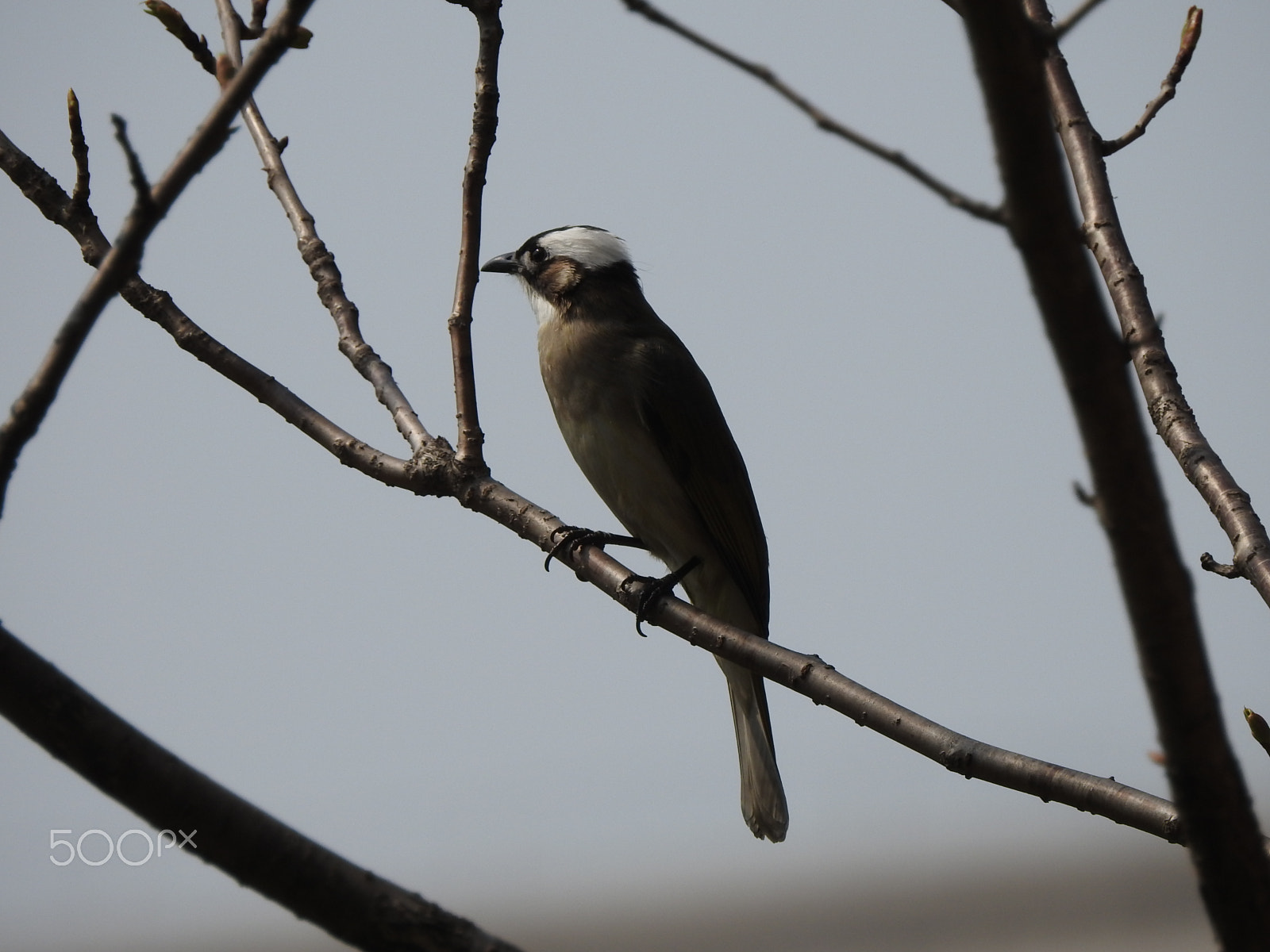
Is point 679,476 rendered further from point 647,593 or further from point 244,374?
point 244,374

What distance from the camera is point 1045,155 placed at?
1.38 meters

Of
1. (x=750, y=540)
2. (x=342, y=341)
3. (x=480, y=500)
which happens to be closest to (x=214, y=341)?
(x=342, y=341)

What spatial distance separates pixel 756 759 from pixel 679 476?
4.00 feet

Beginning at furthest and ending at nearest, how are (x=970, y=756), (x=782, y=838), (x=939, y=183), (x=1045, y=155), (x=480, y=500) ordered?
(x=782, y=838), (x=480, y=500), (x=970, y=756), (x=939, y=183), (x=1045, y=155)

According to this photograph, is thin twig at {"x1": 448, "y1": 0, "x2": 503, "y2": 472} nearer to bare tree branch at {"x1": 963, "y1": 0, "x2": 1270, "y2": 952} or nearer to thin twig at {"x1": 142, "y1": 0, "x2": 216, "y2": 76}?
thin twig at {"x1": 142, "y1": 0, "x2": 216, "y2": 76}

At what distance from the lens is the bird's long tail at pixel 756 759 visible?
5.07 m

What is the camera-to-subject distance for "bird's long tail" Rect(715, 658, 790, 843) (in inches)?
199

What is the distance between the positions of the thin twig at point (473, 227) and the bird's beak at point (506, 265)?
3.09 m

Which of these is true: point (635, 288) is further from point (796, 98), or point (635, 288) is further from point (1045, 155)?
point (1045, 155)

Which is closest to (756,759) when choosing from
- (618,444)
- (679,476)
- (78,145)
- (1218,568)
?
(679,476)

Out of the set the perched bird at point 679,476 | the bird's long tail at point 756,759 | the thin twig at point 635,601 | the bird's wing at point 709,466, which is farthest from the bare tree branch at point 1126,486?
the bird's wing at point 709,466

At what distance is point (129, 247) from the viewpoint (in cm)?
171

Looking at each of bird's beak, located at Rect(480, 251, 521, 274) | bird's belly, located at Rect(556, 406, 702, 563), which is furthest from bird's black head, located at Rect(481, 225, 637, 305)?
bird's belly, located at Rect(556, 406, 702, 563)

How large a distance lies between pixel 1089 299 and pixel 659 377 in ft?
14.2
